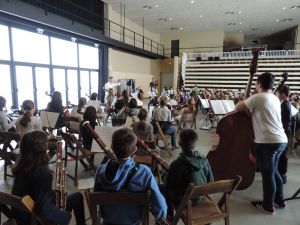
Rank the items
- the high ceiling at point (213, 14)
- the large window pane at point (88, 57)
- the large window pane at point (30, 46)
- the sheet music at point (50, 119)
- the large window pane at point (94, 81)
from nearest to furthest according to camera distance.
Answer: the sheet music at point (50, 119)
the large window pane at point (30, 46)
the large window pane at point (88, 57)
the high ceiling at point (213, 14)
the large window pane at point (94, 81)

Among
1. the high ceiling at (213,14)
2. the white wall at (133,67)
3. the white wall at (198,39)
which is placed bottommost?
the white wall at (133,67)

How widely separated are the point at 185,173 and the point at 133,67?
47.7ft

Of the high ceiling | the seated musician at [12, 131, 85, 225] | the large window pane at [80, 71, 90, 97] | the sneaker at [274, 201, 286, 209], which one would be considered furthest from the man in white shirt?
the high ceiling

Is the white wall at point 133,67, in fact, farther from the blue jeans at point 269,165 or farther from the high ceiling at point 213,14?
the blue jeans at point 269,165

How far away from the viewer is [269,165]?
8.07ft

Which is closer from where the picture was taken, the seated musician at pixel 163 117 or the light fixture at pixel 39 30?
the seated musician at pixel 163 117

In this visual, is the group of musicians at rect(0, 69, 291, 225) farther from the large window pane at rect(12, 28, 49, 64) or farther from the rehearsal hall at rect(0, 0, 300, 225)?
the large window pane at rect(12, 28, 49, 64)

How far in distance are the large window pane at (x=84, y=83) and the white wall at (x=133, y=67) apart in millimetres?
1447

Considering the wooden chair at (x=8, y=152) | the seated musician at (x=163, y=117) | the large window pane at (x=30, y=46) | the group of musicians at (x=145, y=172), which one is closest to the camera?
the group of musicians at (x=145, y=172)

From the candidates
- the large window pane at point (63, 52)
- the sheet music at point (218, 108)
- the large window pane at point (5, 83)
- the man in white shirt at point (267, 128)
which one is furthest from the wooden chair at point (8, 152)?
the large window pane at point (63, 52)

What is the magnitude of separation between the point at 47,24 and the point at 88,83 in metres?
4.69

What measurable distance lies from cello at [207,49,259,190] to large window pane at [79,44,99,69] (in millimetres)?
10241

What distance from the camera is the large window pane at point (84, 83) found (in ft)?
39.2

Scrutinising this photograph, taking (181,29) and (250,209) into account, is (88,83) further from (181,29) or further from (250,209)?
(250,209)
